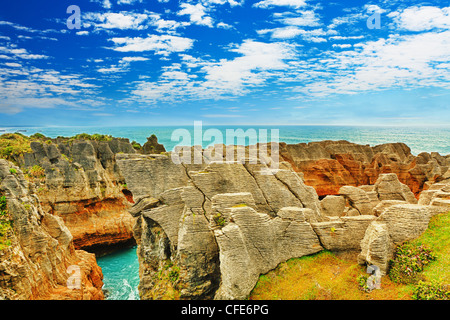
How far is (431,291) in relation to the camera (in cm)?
1295

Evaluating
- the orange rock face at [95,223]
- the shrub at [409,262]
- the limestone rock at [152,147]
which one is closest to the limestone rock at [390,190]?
the shrub at [409,262]

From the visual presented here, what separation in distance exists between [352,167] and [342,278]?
3967cm

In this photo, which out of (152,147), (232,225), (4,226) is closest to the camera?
(232,225)

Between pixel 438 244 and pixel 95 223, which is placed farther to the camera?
pixel 95 223

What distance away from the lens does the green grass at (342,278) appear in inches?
545

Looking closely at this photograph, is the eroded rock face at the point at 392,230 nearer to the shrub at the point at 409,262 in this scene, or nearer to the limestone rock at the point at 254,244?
the shrub at the point at 409,262

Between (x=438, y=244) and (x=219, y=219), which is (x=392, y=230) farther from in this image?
(x=219, y=219)

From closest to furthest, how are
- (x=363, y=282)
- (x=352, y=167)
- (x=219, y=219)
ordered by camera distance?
(x=363, y=282)
(x=219, y=219)
(x=352, y=167)

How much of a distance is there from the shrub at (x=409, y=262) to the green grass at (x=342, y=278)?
0.23 m

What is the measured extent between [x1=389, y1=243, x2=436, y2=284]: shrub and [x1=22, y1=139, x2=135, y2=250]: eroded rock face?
1490 inches

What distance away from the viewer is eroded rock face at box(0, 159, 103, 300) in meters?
18.0

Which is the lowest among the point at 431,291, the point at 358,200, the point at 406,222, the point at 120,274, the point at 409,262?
the point at 120,274

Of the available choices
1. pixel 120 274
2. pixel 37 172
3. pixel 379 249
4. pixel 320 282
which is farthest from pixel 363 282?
pixel 37 172
